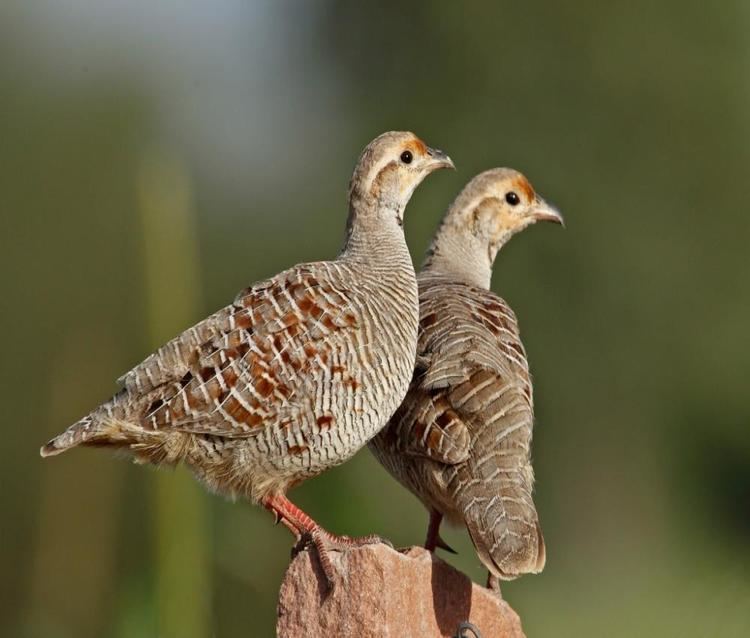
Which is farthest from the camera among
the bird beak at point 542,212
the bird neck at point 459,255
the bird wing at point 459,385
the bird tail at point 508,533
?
the bird beak at point 542,212

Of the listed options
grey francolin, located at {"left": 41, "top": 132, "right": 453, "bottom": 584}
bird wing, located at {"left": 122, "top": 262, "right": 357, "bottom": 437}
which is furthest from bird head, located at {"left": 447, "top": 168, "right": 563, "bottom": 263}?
bird wing, located at {"left": 122, "top": 262, "right": 357, "bottom": 437}

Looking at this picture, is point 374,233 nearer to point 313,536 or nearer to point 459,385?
point 459,385

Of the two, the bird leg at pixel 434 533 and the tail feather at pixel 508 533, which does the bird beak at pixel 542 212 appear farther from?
the tail feather at pixel 508 533

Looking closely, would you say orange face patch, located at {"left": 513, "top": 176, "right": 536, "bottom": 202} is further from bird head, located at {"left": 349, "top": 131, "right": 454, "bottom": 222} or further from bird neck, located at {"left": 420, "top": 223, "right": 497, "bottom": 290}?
bird head, located at {"left": 349, "top": 131, "right": 454, "bottom": 222}

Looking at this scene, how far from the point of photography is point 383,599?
19.0 ft

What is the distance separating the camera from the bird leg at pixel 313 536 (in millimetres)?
5992

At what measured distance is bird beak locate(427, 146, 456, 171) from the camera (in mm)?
7387

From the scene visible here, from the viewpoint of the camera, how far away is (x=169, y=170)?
27.6 ft

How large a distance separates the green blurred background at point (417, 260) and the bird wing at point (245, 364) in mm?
890

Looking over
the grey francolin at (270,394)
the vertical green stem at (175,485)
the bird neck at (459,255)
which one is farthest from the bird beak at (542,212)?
the grey francolin at (270,394)

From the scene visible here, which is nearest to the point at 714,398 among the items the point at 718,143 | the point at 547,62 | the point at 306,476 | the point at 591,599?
the point at 718,143

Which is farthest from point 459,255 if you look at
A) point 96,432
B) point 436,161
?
point 96,432

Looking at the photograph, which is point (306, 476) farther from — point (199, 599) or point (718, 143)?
point (718, 143)

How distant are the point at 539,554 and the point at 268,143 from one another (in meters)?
20.6
